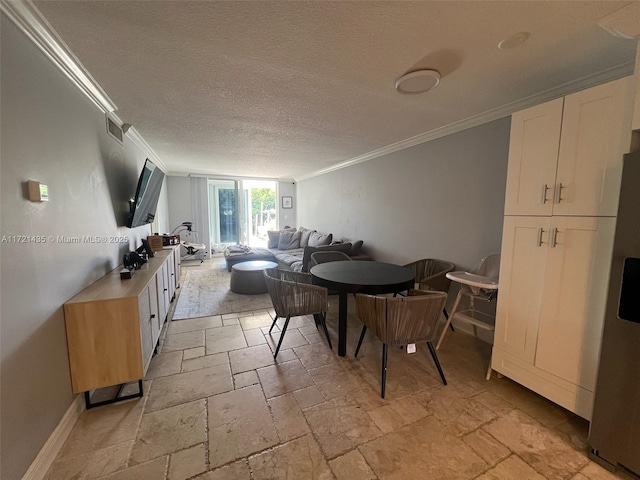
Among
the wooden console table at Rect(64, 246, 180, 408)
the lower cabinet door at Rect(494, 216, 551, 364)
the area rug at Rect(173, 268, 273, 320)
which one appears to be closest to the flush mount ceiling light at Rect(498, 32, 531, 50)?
the lower cabinet door at Rect(494, 216, 551, 364)

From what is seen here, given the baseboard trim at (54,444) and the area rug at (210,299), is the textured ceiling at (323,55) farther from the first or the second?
the area rug at (210,299)

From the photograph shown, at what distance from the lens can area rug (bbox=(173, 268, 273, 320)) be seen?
3504 millimetres

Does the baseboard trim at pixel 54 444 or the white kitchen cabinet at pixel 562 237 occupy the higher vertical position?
the white kitchen cabinet at pixel 562 237

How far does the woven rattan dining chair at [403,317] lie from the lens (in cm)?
189

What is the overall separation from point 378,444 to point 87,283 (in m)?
2.35

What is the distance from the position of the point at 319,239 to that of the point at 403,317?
3.57 metres

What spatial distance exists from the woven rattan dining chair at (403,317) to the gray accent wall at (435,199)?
48.3 inches

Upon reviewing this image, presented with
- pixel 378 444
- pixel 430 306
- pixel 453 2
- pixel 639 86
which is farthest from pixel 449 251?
pixel 453 2

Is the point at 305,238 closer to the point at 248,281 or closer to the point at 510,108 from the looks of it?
the point at 248,281

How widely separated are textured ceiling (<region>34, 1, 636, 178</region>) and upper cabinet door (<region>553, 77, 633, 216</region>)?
1.17 ft

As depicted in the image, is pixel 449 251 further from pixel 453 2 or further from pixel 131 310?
pixel 131 310

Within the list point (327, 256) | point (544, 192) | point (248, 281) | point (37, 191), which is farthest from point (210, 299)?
point (544, 192)

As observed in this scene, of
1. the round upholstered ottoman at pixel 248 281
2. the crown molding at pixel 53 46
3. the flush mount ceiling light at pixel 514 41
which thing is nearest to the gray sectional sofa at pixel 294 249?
the round upholstered ottoman at pixel 248 281

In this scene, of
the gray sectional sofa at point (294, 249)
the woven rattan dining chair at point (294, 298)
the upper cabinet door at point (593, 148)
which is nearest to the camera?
the upper cabinet door at point (593, 148)
